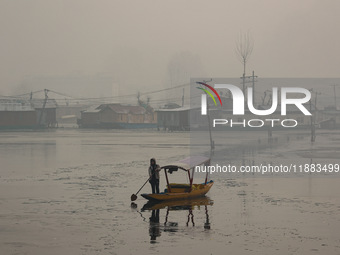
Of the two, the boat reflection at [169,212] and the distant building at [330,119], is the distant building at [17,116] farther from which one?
the boat reflection at [169,212]

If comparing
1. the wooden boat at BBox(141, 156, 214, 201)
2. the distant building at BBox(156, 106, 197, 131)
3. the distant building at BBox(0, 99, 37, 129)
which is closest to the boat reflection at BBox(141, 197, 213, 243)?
the wooden boat at BBox(141, 156, 214, 201)

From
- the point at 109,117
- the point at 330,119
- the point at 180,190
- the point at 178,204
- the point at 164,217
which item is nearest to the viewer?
the point at 164,217

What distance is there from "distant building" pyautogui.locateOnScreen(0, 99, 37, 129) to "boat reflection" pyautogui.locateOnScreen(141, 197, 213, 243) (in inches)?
4272

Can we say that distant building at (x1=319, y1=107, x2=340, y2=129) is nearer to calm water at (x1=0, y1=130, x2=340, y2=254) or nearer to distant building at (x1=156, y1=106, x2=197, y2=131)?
distant building at (x1=156, y1=106, x2=197, y2=131)

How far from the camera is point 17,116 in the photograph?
128 m

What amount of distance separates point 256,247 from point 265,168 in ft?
71.3

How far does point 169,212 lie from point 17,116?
113 metres

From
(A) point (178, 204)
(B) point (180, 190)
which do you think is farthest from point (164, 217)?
(B) point (180, 190)

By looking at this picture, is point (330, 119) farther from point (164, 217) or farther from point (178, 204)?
point (164, 217)

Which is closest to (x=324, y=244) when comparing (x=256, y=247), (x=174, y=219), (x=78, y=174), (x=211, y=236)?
(x=256, y=247)

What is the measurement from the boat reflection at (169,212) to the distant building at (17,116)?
108504 mm

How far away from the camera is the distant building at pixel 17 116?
126 m

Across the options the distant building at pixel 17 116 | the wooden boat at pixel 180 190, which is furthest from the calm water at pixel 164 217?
the distant building at pixel 17 116

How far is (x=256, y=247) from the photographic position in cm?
1515
